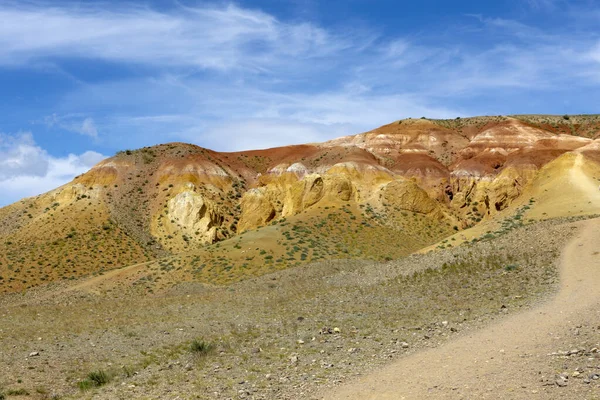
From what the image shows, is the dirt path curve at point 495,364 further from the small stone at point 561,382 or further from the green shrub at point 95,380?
the green shrub at point 95,380

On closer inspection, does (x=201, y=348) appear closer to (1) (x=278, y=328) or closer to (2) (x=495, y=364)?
(1) (x=278, y=328)

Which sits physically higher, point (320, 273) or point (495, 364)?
point (495, 364)

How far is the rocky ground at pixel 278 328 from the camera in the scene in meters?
14.5

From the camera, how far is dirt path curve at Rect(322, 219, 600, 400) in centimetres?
1099

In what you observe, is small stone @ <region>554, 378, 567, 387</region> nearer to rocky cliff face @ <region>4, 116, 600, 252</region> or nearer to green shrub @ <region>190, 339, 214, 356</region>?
green shrub @ <region>190, 339, 214, 356</region>

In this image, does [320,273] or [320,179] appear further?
[320,179]

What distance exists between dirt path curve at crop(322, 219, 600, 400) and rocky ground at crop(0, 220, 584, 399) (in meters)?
0.59

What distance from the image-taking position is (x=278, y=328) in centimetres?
2042

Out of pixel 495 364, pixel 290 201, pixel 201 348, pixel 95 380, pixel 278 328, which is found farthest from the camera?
pixel 290 201

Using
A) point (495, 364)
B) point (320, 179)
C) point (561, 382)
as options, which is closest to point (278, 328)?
point (495, 364)

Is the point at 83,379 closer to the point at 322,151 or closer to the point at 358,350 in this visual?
the point at 358,350

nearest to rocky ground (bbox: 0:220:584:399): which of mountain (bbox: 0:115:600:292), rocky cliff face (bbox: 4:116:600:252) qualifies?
mountain (bbox: 0:115:600:292)

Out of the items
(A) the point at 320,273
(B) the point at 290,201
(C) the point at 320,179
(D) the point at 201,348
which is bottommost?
(A) the point at 320,273

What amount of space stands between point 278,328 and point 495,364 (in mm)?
9527
